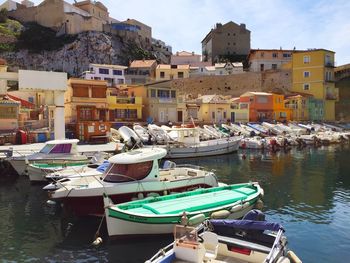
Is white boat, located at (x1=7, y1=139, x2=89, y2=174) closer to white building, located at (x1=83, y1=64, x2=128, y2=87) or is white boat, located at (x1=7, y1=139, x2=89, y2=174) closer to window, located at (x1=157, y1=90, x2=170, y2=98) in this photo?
window, located at (x1=157, y1=90, x2=170, y2=98)

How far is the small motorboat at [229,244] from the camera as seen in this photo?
9523 mm

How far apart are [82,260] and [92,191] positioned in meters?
3.71

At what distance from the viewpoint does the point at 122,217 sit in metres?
13.2

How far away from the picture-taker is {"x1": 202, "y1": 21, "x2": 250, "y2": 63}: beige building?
99.0 metres

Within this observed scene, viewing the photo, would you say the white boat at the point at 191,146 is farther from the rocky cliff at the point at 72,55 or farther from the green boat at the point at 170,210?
the rocky cliff at the point at 72,55

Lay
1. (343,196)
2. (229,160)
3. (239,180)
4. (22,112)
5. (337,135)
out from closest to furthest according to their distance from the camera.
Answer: (343,196)
(239,180)
(229,160)
(22,112)
(337,135)

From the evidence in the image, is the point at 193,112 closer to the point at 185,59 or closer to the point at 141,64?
the point at 141,64

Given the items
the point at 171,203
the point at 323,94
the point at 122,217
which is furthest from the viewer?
the point at 323,94

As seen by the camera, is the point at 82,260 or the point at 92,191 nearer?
the point at 82,260

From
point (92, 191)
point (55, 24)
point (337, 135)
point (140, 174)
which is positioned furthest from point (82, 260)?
point (55, 24)

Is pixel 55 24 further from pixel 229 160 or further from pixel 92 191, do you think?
pixel 92 191

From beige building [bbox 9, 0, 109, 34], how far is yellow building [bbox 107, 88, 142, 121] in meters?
48.8

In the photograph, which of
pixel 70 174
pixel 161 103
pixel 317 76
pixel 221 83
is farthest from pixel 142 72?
pixel 70 174

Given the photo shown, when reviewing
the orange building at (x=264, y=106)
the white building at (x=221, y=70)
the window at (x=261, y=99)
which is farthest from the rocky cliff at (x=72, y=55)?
the window at (x=261, y=99)
